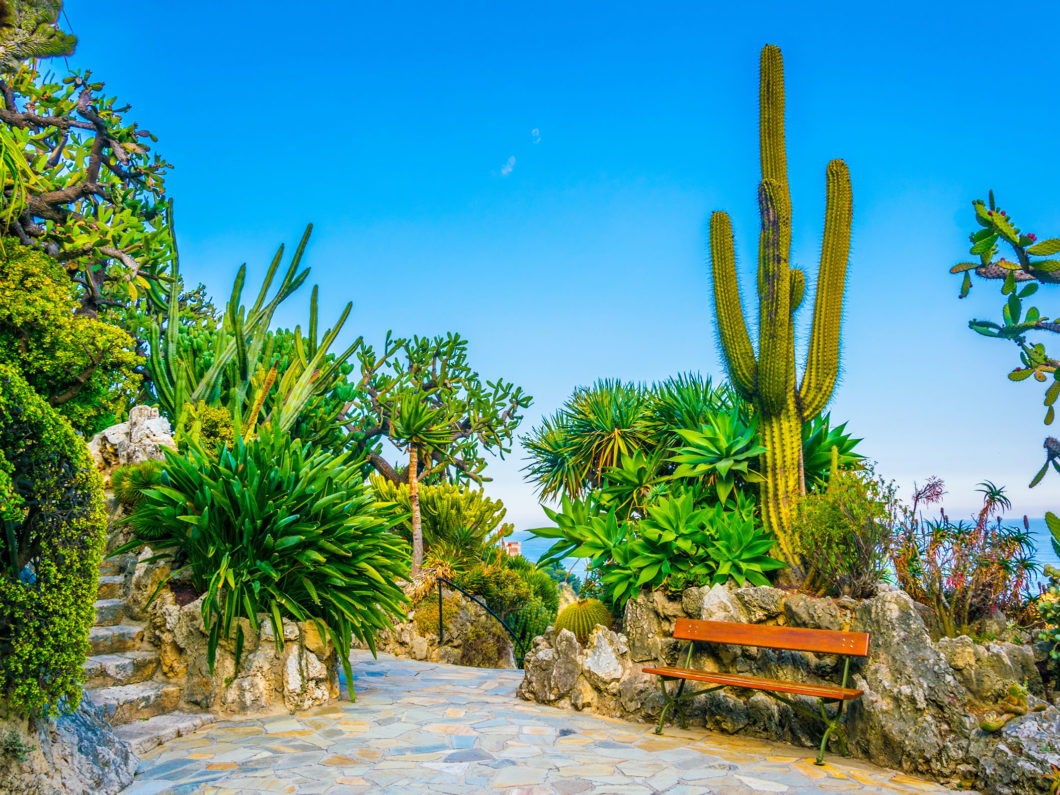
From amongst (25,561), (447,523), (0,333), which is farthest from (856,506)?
(0,333)

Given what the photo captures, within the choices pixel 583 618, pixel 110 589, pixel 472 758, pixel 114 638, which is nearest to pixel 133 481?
pixel 110 589

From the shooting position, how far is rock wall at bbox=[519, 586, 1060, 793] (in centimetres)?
470

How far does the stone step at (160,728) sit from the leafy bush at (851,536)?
546 centimetres

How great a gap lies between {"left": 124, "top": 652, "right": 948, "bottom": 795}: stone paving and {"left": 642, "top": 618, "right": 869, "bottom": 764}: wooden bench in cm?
30

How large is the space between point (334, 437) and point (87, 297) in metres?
5.50

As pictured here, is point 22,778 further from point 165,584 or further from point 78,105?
point 78,105

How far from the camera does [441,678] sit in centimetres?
817

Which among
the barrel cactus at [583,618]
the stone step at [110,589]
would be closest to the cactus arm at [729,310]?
the barrel cactus at [583,618]


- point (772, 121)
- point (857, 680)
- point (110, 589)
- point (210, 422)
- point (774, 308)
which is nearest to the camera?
point (857, 680)

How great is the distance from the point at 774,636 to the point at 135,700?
16.5 feet

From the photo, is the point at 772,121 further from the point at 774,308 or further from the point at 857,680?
the point at 857,680

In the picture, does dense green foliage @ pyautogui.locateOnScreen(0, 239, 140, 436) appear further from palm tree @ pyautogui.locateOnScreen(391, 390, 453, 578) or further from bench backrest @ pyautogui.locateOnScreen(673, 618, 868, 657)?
bench backrest @ pyautogui.locateOnScreen(673, 618, 868, 657)

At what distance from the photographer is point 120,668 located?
5.65 m

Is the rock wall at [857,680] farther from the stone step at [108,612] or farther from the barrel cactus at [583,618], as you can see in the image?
the stone step at [108,612]
